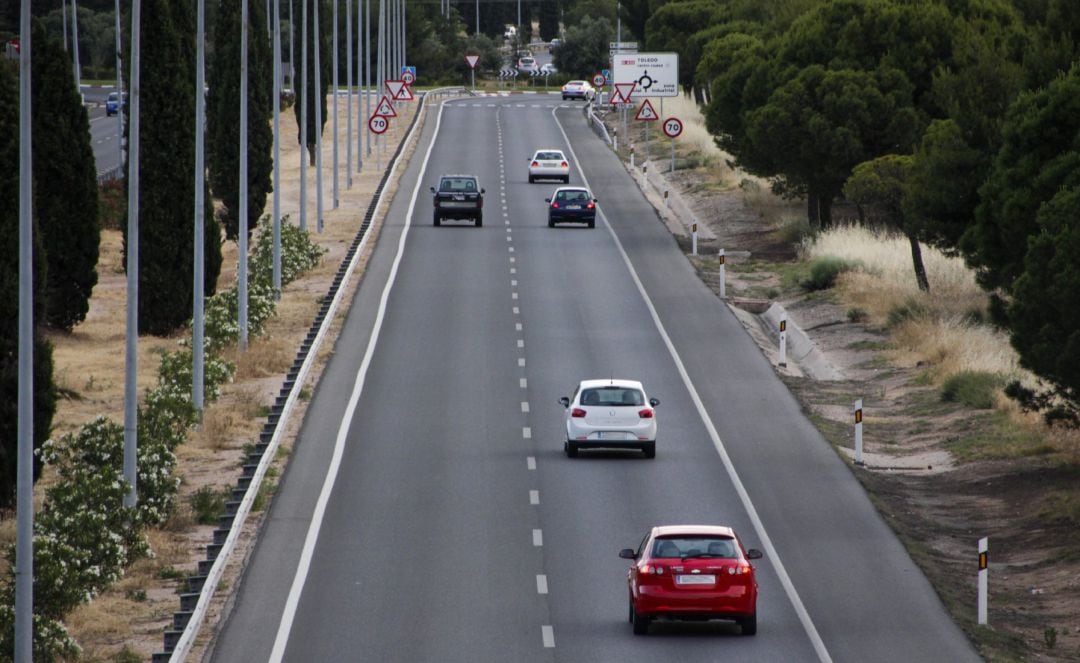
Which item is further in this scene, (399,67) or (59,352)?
(399,67)

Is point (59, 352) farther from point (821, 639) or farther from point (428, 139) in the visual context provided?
point (428, 139)

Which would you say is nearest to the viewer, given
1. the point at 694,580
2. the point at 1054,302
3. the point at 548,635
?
the point at 694,580

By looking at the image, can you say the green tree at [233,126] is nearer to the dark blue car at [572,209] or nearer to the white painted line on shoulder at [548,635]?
the dark blue car at [572,209]

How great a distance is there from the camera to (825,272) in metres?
53.4

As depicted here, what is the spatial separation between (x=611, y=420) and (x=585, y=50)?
130 meters

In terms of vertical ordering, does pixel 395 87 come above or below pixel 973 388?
above

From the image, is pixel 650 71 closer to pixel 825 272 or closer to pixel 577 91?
pixel 577 91

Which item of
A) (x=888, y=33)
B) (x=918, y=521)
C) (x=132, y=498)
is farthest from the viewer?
(x=888, y=33)

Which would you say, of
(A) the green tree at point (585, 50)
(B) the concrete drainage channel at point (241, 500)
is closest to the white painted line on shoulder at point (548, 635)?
(B) the concrete drainage channel at point (241, 500)

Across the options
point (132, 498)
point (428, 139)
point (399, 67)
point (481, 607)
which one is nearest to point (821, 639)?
point (481, 607)

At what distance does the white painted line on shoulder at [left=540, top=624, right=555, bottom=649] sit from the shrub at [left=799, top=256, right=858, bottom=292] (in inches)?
1287

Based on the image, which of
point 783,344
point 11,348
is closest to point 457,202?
point 783,344

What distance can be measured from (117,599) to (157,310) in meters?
24.3

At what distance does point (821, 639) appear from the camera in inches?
851
